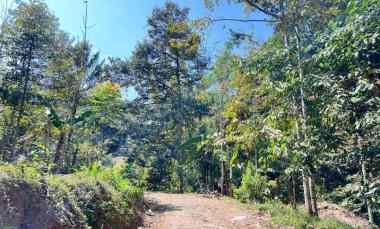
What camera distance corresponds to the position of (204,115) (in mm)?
21688

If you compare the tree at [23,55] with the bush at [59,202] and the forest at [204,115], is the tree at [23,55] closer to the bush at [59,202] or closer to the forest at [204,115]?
the forest at [204,115]

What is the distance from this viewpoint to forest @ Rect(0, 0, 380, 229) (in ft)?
13.8

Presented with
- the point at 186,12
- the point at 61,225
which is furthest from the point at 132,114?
the point at 61,225

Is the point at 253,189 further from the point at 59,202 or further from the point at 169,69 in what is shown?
the point at 169,69

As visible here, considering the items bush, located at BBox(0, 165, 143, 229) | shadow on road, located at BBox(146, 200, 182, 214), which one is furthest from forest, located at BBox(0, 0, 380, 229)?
shadow on road, located at BBox(146, 200, 182, 214)

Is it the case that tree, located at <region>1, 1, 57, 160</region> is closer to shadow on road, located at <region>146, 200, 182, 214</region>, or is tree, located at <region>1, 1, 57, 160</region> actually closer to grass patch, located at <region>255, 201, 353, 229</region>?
shadow on road, located at <region>146, 200, 182, 214</region>

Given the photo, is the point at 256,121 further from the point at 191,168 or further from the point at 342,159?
the point at 191,168

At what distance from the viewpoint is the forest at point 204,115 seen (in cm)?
422

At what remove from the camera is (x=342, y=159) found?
4.98m

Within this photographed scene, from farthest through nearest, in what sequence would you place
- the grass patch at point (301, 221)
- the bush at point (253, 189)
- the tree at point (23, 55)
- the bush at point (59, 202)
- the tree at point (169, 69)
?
the tree at point (169, 69), the tree at point (23, 55), the bush at point (253, 189), the grass patch at point (301, 221), the bush at point (59, 202)

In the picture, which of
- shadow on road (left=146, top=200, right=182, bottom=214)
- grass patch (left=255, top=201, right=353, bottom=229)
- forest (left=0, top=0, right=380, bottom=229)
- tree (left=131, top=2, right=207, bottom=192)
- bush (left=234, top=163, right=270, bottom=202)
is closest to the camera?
forest (left=0, top=0, right=380, bottom=229)

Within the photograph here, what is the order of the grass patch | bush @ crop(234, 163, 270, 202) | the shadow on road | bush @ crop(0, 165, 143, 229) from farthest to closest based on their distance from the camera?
bush @ crop(234, 163, 270, 202), the shadow on road, the grass patch, bush @ crop(0, 165, 143, 229)

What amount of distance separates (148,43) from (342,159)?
56.6ft

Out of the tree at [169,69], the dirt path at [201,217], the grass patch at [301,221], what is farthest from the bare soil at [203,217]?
the tree at [169,69]
